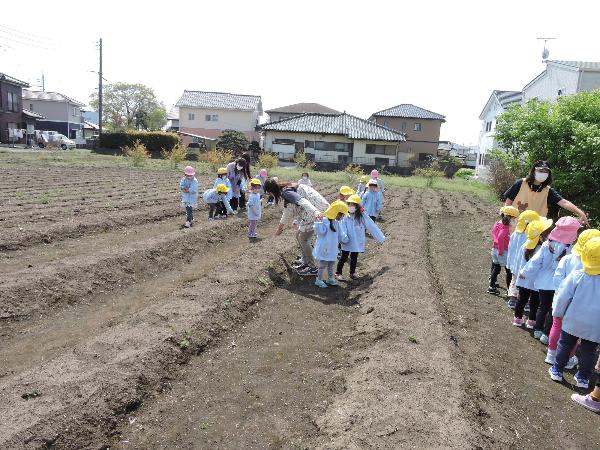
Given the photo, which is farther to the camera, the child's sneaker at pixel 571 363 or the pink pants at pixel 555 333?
the child's sneaker at pixel 571 363

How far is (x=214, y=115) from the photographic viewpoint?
189 ft

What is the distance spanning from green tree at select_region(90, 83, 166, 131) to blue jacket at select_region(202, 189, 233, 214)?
53782 millimetres

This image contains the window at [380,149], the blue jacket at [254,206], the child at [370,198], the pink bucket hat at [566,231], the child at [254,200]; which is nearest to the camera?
the pink bucket hat at [566,231]

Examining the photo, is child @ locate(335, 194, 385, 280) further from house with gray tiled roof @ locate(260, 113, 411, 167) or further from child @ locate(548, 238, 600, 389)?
house with gray tiled roof @ locate(260, 113, 411, 167)

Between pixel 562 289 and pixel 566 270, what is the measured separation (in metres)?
0.42

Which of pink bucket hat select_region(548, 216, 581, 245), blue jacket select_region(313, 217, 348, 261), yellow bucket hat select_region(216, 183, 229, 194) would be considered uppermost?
pink bucket hat select_region(548, 216, 581, 245)

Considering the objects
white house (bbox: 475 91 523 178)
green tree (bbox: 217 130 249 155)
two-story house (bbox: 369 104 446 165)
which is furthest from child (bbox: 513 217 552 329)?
two-story house (bbox: 369 104 446 165)

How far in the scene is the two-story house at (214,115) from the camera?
188 ft

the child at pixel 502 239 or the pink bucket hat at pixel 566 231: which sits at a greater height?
the pink bucket hat at pixel 566 231

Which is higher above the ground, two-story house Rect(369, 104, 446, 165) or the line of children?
two-story house Rect(369, 104, 446, 165)

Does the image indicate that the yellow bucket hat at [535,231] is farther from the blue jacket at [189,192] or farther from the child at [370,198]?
the blue jacket at [189,192]

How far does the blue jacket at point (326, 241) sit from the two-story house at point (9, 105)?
42.7m

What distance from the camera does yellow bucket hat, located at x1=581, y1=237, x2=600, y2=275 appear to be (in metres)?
4.66

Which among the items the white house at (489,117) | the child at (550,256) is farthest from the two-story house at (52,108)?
the child at (550,256)
